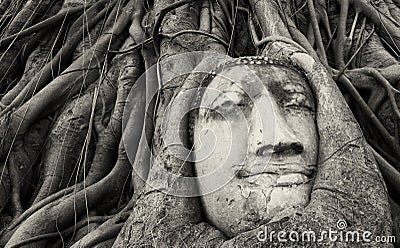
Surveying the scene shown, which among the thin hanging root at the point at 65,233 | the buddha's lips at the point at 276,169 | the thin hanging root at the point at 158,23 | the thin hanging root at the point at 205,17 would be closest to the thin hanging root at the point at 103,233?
the thin hanging root at the point at 65,233

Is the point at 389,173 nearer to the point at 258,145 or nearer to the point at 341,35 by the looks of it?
the point at 258,145

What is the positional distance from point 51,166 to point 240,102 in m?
1.08

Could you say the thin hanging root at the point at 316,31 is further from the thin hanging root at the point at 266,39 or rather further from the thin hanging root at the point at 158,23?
the thin hanging root at the point at 158,23

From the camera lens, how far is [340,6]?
8.87 ft

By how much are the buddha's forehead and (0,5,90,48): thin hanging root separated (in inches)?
53.8

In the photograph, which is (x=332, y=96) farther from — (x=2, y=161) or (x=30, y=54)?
(x=30, y=54)

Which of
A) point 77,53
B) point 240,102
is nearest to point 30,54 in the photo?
point 77,53

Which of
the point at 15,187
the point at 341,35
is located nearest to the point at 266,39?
the point at 341,35

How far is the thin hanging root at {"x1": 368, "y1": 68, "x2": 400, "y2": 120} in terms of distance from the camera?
6.68 feet

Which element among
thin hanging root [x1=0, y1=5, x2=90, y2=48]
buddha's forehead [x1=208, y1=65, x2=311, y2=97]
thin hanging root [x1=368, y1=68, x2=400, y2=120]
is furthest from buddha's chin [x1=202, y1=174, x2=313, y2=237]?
thin hanging root [x1=0, y1=5, x2=90, y2=48]

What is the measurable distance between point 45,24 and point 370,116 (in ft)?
5.83

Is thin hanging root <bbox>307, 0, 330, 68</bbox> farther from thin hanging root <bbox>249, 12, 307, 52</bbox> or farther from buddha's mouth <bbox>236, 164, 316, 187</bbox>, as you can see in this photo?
buddha's mouth <bbox>236, 164, 316, 187</bbox>

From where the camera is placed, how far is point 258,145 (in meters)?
1.53

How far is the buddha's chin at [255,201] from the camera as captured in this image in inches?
Answer: 57.1
